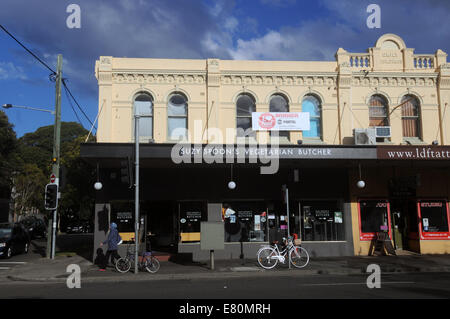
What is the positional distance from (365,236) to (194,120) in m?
9.10

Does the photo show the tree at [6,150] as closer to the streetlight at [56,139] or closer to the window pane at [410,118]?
the streetlight at [56,139]

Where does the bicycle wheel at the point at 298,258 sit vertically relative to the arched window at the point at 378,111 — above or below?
below

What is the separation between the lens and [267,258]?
1318 centimetres

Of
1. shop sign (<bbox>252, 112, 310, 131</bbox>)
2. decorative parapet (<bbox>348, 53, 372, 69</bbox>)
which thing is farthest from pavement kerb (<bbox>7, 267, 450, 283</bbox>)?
decorative parapet (<bbox>348, 53, 372, 69</bbox>)

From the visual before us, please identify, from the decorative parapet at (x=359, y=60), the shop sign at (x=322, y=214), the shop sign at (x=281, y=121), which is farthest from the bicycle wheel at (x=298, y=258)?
the decorative parapet at (x=359, y=60)

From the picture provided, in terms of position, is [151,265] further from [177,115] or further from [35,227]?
[35,227]

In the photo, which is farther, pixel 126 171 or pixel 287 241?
pixel 287 241

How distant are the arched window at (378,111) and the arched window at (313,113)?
7.90 ft

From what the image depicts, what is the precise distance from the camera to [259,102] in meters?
17.1

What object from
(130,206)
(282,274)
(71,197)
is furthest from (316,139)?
(71,197)

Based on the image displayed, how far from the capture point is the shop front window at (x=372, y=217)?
55.0ft

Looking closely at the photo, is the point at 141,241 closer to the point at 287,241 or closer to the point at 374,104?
the point at 287,241

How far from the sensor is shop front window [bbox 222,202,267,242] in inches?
639

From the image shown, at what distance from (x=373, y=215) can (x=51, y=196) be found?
13.8 metres
